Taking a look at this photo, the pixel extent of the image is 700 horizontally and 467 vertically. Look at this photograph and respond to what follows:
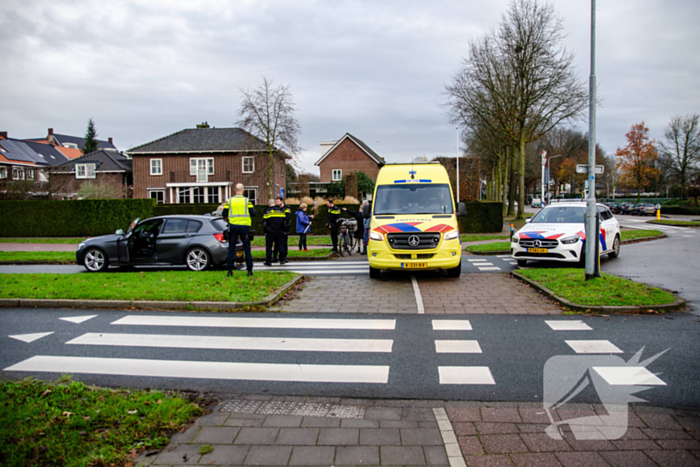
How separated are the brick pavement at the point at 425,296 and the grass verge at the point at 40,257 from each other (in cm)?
998

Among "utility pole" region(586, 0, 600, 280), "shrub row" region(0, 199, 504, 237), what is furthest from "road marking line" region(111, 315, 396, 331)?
"shrub row" region(0, 199, 504, 237)

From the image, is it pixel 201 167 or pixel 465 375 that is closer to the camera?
pixel 465 375

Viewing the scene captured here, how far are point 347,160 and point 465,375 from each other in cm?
5545

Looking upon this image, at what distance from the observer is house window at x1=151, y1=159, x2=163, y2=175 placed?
45688 millimetres

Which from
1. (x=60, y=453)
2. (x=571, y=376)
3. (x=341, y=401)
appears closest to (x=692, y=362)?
(x=571, y=376)

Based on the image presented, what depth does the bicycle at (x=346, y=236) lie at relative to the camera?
16.7 meters

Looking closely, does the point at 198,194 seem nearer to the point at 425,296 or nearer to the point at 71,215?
the point at 71,215

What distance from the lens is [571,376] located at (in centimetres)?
473

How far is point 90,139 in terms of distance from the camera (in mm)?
94500

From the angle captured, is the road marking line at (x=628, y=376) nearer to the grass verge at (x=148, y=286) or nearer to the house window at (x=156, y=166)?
the grass verge at (x=148, y=286)

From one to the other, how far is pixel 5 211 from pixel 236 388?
29.9m

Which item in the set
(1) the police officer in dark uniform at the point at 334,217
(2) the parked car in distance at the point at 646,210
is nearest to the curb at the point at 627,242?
(1) the police officer in dark uniform at the point at 334,217

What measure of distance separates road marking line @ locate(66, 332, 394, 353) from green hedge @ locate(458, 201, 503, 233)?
819 inches

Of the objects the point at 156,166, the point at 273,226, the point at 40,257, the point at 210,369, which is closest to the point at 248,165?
the point at 156,166
